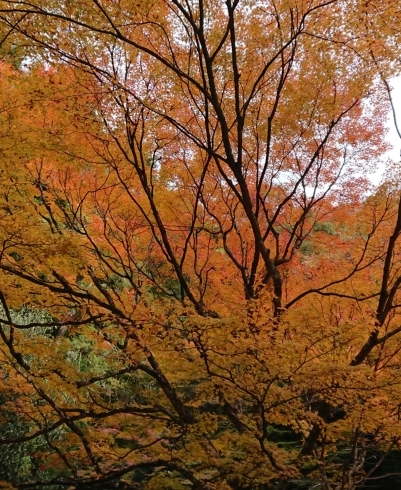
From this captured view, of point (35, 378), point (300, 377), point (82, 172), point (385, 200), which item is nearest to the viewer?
point (300, 377)

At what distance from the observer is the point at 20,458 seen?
27.9 ft

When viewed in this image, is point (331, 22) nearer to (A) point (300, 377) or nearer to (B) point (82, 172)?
(A) point (300, 377)

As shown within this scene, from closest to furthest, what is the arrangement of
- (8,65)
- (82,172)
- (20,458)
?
1. (8,65)
2. (82,172)
3. (20,458)

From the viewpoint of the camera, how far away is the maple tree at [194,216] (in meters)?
3.68

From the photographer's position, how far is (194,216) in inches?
208

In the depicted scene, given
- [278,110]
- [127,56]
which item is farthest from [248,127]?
[127,56]

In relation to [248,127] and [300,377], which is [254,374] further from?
[248,127]

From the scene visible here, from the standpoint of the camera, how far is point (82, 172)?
643 cm

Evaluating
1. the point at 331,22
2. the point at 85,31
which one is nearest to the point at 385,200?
the point at 331,22

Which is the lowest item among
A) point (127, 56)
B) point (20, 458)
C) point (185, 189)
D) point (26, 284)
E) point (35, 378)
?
point (20, 458)

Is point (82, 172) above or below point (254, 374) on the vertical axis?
above

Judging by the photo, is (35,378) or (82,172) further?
(82,172)

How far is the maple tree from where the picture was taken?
368cm

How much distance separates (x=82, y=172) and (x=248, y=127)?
8.21 feet
